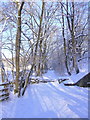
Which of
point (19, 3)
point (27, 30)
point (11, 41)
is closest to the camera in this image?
point (19, 3)

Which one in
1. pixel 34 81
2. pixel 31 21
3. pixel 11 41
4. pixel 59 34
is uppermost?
pixel 31 21

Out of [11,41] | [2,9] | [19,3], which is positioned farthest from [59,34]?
[19,3]

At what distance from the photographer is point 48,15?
12.0 m

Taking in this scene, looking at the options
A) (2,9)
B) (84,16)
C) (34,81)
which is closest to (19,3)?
(2,9)

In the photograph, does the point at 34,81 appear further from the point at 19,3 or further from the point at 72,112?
the point at 72,112

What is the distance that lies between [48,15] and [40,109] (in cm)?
1005

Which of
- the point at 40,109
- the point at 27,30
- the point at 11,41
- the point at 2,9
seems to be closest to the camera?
the point at 40,109

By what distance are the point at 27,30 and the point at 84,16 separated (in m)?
5.91

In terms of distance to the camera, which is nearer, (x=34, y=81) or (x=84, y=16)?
(x=34, y=81)

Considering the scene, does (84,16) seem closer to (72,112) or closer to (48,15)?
(48,15)

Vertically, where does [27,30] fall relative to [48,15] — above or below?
below

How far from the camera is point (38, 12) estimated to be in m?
11.9

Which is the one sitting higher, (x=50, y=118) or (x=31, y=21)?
(x=31, y=21)

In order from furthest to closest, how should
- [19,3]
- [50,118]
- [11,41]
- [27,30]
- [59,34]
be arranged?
[59,34] → [27,30] → [11,41] → [19,3] → [50,118]
